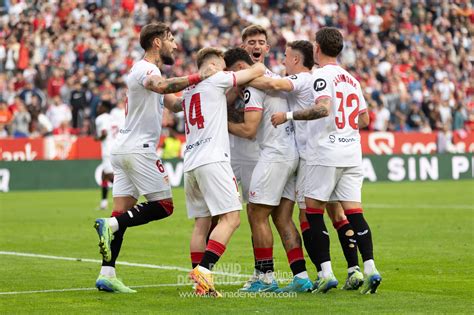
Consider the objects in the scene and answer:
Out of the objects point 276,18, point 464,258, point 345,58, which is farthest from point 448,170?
point 464,258

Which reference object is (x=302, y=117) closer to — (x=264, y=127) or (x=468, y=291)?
(x=264, y=127)

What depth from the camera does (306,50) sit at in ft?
37.1

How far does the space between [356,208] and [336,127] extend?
2.76ft

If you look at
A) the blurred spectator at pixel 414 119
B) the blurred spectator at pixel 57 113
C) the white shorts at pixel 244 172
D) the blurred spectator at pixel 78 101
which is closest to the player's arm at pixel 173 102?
the white shorts at pixel 244 172

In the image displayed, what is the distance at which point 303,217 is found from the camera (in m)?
11.6

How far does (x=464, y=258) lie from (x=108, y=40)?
22.0m

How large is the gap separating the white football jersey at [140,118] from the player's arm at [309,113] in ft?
4.56

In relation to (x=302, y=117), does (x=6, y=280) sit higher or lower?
lower

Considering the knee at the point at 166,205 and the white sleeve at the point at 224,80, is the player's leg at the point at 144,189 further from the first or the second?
the white sleeve at the point at 224,80

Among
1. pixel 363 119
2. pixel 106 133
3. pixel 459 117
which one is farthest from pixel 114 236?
pixel 459 117

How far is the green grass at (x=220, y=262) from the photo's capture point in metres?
10.0

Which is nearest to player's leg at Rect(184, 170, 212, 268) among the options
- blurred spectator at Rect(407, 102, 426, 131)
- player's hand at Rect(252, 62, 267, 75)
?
player's hand at Rect(252, 62, 267, 75)

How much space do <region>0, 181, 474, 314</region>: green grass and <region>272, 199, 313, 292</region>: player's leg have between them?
0.33m

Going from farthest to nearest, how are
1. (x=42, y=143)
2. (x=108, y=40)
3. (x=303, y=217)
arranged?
1. (x=108, y=40)
2. (x=42, y=143)
3. (x=303, y=217)
